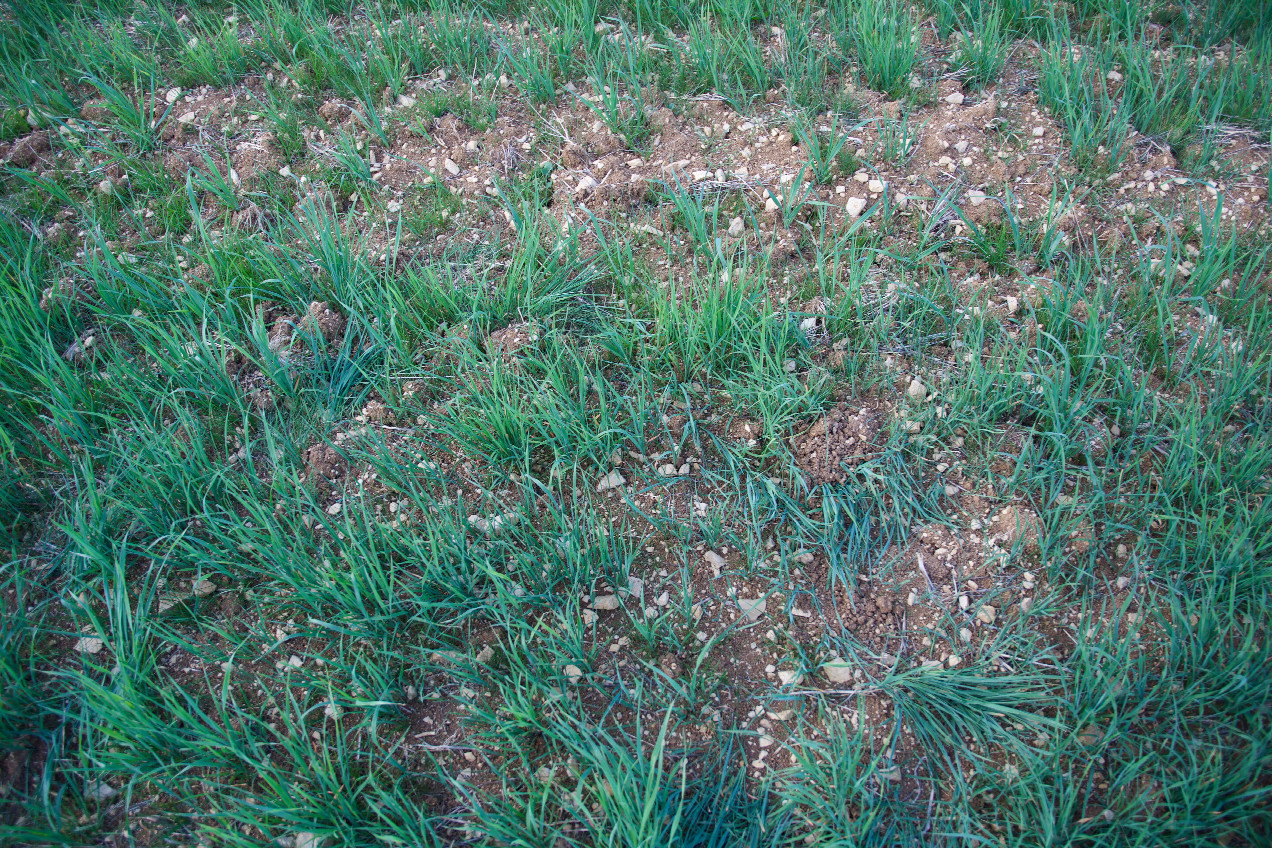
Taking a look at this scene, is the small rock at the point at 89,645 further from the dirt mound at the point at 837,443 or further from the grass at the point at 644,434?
the dirt mound at the point at 837,443

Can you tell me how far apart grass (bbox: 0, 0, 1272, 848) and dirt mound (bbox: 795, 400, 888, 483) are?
2 cm

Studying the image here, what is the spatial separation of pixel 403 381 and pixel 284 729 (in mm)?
986

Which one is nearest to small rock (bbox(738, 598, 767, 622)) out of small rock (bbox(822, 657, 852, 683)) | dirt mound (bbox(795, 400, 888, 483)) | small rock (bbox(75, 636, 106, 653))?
small rock (bbox(822, 657, 852, 683))

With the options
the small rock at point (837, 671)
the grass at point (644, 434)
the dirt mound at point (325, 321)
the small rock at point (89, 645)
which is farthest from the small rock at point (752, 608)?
the small rock at point (89, 645)

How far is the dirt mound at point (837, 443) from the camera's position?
1.98 metres

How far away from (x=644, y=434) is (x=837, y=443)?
21.0 inches

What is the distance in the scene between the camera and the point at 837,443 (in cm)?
201

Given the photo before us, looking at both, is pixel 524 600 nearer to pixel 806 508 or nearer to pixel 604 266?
pixel 806 508

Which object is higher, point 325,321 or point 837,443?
point 325,321

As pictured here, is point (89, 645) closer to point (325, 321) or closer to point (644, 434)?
point (325, 321)

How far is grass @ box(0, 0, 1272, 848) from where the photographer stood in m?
1.63

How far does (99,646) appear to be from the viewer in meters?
1.81

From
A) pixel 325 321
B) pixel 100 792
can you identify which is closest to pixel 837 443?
pixel 325 321

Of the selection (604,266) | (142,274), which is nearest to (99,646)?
(142,274)
